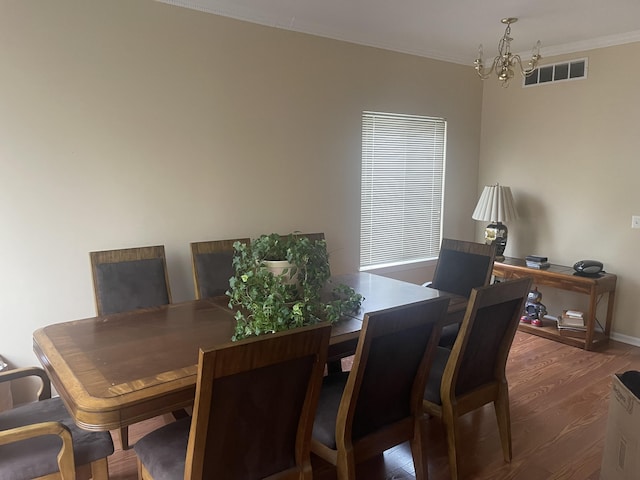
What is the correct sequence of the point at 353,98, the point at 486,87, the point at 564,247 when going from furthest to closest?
the point at 486,87 < the point at 564,247 < the point at 353,98

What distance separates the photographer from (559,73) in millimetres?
4406

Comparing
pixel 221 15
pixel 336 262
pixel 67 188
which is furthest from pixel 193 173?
pixel 336 262

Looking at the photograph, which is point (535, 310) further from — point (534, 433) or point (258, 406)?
point (258, 406)

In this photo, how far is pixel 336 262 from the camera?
13.8 feet

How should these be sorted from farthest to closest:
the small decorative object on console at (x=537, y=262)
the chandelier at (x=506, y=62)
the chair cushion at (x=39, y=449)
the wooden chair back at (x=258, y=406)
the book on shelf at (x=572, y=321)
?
the small decorative object on console at (x=537, y=262) < the book on shelf at (x=572, y=321) < the chandelier at (x=506, y=62) < the chair cushion at (x=39, y=449) < the wooden chair back at (x=258, y=406)

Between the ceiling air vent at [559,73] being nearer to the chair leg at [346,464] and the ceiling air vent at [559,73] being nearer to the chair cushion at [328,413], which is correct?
the chair cushion at [328,413]

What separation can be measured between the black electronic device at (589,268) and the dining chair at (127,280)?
3.41 m

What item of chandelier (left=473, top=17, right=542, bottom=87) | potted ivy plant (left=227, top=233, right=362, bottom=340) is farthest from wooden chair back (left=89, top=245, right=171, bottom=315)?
chandelier (left=473, top=17, right=542, bottom=87)

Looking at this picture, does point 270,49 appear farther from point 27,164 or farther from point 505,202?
point 505,202

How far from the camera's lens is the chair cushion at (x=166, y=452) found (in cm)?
161

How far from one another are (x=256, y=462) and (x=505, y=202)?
376 centimetres

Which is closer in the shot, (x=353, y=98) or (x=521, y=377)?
(x=521, y=377)

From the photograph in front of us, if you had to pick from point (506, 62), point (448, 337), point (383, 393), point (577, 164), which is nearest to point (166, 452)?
point (383, 393)

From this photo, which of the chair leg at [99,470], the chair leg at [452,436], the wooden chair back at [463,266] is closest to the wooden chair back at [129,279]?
the chair leg at [99,470]
